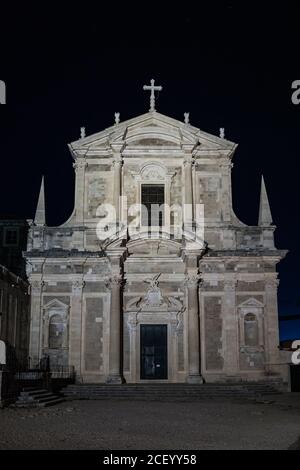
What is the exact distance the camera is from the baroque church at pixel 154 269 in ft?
76.2

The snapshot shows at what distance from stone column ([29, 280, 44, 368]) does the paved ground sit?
6.17m

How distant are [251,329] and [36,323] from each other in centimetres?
925

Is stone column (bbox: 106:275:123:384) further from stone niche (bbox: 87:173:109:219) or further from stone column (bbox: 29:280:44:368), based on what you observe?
stone niche (bbox: 87:173:109:219)

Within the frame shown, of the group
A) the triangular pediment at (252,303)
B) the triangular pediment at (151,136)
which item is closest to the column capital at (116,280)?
the triangular pediment at (252,303)

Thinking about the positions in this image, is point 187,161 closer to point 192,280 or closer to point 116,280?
point 192,280

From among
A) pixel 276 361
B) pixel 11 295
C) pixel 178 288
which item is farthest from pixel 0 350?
pixel 276 361

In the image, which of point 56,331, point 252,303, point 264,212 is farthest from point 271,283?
point 56,331

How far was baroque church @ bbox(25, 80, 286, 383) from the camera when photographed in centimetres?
2322

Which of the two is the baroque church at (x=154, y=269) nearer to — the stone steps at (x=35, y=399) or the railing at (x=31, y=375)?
the railing at (x=31, y=375)

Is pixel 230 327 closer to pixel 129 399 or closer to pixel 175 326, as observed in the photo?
pixel 175 326

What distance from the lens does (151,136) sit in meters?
25.6

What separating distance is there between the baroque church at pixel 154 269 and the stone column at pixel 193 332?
1.7 inches

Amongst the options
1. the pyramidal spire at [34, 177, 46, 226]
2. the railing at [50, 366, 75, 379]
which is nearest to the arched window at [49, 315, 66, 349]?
the railing at [50, 366, 75, 379]
